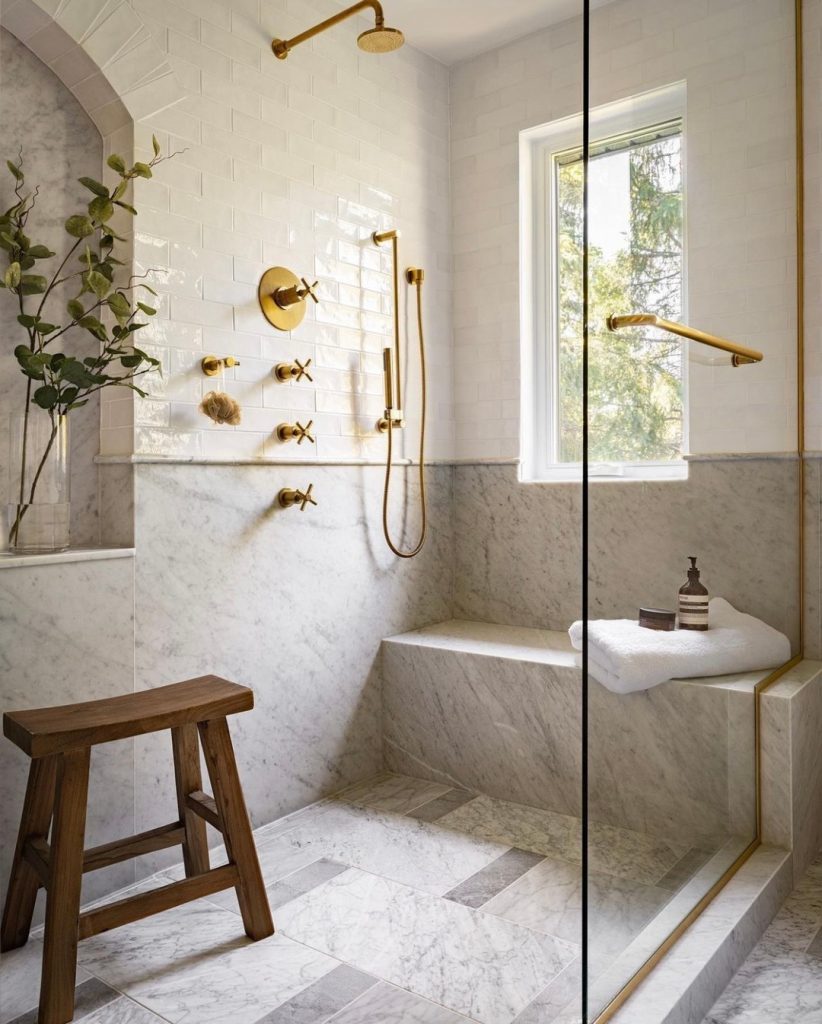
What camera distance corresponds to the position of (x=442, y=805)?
2625 millimetres

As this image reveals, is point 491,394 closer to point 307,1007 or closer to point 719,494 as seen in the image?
point 719,494

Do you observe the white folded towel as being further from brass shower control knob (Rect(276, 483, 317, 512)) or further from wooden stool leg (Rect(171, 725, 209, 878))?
brass shower control knob (Rect(276, 483, 317, 512))

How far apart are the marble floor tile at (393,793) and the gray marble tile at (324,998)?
87 cm

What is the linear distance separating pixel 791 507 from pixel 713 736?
792mm

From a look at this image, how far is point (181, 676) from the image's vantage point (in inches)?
89.1

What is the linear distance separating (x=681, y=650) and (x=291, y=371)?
148cm

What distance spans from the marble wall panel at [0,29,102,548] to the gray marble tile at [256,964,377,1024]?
1.27 m

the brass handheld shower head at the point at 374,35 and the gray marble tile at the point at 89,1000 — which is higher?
the brass handheld shower head at the point at 374,35

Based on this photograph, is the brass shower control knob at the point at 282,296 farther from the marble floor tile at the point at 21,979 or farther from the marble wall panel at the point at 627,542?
the marble floor tile at the point at 21,979

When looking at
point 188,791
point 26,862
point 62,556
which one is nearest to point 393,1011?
point 188,791

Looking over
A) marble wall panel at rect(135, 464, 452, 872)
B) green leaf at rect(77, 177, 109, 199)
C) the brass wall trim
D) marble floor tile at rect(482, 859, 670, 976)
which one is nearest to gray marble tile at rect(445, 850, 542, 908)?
marble floor tile at rect(482, 859, 670, 976)

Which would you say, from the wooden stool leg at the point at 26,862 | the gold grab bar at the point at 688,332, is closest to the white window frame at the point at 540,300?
the gold grab bar at the point at 688,332

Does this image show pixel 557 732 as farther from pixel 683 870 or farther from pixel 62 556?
pixel 62 556

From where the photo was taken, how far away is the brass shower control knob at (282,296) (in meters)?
2.48
